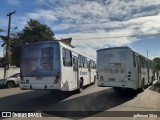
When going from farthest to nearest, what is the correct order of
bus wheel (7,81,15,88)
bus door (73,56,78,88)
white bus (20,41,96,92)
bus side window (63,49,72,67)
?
bus wheel (7,81,15,88) → bus door (73,56,78,88) → bus side window (63,49,72,67) → white bus (20,41,96,92)

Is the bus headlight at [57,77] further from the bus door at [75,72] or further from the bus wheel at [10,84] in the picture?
the bus wheel at [10,84]

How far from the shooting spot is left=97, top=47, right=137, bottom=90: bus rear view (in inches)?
611

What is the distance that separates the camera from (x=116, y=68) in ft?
52.5

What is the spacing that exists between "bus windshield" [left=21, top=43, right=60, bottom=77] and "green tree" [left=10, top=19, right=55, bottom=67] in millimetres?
31972

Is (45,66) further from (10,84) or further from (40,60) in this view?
(10,84)

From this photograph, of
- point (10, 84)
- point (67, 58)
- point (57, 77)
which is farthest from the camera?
point (10, 84)

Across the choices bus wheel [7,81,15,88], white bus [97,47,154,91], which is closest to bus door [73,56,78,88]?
white bus [97,47,154,91]

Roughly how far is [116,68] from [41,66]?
5222mm

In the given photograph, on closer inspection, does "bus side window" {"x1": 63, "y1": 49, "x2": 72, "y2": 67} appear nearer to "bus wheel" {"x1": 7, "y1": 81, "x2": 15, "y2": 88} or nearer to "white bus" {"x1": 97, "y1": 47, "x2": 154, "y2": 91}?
"white bus" {"x1": 97, "y1": 47, "x2": 154, "y2": 91}

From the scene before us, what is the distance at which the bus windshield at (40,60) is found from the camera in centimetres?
1288

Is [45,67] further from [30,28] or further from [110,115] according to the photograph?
[30,28]

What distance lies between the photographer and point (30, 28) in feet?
156

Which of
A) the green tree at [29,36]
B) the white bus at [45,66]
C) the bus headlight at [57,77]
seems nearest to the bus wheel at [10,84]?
the white bus at [45,66]

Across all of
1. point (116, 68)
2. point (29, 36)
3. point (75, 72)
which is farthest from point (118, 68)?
point (29, 36)
